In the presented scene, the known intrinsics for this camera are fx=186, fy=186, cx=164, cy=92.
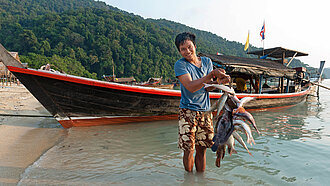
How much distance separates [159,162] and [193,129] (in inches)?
61.0

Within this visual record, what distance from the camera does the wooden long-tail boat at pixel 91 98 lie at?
4.51m

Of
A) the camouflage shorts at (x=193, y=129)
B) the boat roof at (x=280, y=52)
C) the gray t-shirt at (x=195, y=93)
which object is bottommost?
the camouflage shorts at (x=193, y=129)

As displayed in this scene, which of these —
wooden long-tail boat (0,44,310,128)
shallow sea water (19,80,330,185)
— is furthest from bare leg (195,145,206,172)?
wooden long-tail boat (0,44,310,128)

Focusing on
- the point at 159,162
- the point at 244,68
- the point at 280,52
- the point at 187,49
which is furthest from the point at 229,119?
the point at 280,52

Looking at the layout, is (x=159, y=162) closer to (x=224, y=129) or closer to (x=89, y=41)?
(x=224, y=129)

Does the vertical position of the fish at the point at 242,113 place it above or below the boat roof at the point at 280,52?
below

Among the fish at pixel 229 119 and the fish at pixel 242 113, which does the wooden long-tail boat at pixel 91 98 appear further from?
the fish at pixel 242 113

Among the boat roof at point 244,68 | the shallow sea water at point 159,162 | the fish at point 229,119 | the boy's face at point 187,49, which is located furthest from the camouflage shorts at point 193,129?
the boat roof at point 244,68

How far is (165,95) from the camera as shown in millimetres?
5828

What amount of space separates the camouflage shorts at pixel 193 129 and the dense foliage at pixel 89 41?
4403 cm

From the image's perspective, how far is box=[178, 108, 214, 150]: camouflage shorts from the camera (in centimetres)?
195

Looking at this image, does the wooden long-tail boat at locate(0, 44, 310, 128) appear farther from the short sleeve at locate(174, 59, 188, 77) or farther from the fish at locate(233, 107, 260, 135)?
the fish at locate(233, 107, 260, 135)

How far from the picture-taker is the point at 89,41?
2288 inches

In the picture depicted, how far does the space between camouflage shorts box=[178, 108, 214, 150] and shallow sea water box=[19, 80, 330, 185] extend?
71 cm
